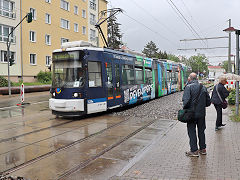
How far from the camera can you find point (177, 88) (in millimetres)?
26656

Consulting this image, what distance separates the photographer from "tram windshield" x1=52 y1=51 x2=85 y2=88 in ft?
34.6

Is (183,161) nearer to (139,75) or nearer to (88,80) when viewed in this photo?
(88,80)

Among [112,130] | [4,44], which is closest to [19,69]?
[4,44]

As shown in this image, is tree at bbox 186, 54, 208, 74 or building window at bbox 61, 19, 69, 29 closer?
building window at bbox 61, 19, 69, 29

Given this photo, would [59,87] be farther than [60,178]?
Yes

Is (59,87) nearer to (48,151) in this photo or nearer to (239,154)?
(48,151)

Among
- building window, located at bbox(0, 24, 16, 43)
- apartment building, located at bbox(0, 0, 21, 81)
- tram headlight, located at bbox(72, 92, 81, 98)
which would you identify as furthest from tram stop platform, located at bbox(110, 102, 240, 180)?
building window, located at bbox(0, 24, 16, 43)

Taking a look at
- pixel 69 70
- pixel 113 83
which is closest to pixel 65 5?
pixel 113 83

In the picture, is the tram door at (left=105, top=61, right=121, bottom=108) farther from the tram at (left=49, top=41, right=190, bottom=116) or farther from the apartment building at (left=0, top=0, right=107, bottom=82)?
the apartment building at (left=0, top=0, right=107, bottom=82)

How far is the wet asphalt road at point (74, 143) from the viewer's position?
5085 mm

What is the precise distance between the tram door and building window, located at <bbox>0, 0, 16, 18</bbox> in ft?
68.3

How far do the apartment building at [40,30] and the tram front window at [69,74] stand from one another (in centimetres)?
1550

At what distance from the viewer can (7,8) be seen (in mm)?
28391

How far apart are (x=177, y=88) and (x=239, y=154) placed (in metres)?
21.2
